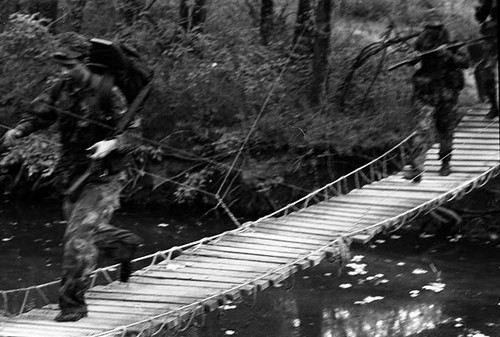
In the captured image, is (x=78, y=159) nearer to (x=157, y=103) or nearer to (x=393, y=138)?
(x=393, y=138)

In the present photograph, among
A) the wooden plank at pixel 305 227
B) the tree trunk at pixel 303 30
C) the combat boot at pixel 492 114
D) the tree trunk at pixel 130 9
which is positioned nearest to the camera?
the wooden plank at pixel 305 227

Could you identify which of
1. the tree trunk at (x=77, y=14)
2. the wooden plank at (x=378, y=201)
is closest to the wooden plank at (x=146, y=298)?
the wooden plank at (x=378, y=201)

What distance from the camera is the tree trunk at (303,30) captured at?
44.0ft

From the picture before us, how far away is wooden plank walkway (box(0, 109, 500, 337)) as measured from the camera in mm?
5754

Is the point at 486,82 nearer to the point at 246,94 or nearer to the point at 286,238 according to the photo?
the point at 246,94

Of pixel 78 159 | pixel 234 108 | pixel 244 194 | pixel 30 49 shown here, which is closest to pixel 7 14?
pixel 30 49

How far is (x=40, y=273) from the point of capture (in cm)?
1036

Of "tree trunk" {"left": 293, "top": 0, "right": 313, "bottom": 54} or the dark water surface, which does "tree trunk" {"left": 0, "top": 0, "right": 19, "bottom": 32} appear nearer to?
the dark water surface

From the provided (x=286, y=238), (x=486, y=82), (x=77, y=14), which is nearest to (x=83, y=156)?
(x=286, y=238)

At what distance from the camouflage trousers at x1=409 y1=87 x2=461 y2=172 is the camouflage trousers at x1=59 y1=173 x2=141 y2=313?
3955 millimetres

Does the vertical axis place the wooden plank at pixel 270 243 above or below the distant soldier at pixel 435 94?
below

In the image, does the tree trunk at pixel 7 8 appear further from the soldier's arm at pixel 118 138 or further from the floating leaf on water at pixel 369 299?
the soldier's arm at pixel 118 138

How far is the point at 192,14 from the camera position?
551 inches

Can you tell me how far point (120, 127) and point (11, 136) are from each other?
74 centimetres
